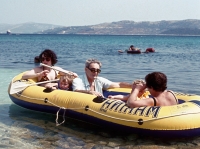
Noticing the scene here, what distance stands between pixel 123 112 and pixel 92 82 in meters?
1.17

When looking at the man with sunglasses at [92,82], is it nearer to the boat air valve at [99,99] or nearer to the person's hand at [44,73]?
the boat air valve at [99,99]

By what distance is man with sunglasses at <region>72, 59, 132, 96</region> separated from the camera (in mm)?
5695

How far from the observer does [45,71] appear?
6.59m

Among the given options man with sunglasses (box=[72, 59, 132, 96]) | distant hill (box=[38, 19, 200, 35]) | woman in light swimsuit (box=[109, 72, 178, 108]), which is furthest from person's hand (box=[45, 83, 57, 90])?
distant hill (box=[38, 19, 200, 35])

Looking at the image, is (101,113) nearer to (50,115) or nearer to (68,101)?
(68,101)

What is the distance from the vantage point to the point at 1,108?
7.06 metres

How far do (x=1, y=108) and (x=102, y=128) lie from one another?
101 inches

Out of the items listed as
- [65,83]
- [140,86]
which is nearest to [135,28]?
[65,83]

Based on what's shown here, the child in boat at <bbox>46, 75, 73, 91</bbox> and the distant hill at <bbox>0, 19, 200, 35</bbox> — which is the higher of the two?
the child in boat at <bbox>46, 75, 73, 91</bbox>

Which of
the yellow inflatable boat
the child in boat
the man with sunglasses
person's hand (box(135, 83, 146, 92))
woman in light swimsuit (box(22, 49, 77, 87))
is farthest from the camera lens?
woman in light swimsuit (box(22, 49, 77, 87))

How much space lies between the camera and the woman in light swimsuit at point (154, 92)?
4.75 metres

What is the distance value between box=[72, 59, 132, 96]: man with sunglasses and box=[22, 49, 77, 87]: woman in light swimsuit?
80 cm

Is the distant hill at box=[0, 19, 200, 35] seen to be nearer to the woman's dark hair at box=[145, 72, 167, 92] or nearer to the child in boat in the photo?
the child in boat

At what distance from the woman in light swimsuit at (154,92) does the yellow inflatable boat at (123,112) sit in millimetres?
116
